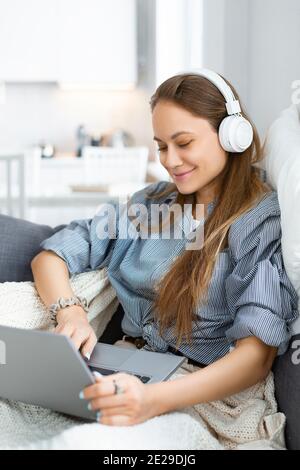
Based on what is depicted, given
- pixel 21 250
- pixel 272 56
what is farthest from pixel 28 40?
pixel 21 250

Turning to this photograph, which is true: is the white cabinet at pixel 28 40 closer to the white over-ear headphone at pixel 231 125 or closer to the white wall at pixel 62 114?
the white wall at pixel 62 114

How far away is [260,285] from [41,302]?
18.4 inches

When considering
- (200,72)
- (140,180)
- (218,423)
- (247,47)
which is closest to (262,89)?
(247,47)

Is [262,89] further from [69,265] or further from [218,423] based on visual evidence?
[218,423]

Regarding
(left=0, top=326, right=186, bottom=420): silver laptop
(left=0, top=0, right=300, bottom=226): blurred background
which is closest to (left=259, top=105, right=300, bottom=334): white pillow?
(left=0, top=326, right=186, bottom=420): silver laptop

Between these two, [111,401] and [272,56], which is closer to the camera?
[111,401]

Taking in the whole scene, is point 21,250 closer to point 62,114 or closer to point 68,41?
point 68,41

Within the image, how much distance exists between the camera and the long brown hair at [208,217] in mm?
1255

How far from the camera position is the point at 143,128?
4984 millimetres

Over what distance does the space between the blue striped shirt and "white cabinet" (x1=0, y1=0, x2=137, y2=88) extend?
133 inches

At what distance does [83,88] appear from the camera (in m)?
4.98

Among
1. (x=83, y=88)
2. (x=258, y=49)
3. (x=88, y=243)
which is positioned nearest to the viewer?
(x=88, y=243)

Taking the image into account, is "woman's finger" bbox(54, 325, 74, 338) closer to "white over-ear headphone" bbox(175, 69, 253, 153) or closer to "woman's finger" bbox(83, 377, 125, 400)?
"woman's finger" bbox(83, 377, 125, 400)

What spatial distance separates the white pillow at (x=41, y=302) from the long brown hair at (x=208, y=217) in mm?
172
